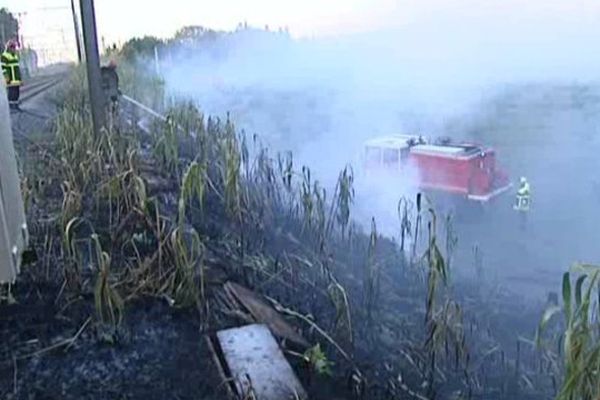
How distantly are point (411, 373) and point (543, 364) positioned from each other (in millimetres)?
957

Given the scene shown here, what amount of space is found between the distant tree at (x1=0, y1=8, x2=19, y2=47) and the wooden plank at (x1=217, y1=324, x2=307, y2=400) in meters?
20.1

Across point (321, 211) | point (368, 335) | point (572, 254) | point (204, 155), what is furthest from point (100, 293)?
point (572, 254)

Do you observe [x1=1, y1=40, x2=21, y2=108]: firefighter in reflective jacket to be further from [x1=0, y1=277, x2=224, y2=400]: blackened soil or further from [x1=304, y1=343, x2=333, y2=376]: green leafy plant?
[x1=304, y1=343, x2=333, y2=376]: green leafy plant

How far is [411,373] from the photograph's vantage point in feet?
9.61

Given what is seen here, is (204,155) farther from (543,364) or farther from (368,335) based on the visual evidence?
(543,364)

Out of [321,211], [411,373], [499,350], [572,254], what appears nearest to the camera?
[411,373]

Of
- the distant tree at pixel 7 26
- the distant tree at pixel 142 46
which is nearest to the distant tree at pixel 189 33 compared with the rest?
the distant tree at pixel 142 46

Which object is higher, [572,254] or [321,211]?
[321,211]

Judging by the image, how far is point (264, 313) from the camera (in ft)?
9.80

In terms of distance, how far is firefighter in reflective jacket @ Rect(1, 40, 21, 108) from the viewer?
11.1 metres

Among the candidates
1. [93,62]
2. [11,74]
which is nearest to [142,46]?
[11,74]

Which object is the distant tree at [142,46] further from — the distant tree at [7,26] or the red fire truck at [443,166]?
the red fire truck at [443,166]

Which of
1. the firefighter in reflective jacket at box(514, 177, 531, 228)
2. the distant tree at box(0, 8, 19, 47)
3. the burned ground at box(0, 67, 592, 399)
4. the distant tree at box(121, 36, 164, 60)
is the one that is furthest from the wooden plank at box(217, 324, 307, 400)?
the distant tree at box(0, 8, 19, 47)

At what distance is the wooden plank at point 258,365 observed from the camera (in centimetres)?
233
